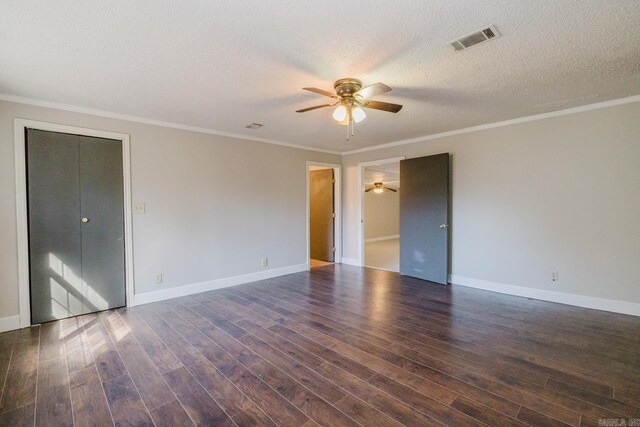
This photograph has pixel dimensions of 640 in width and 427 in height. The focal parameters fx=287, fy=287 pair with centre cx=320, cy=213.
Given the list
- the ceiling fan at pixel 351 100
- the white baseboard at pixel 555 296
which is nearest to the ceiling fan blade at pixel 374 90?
the ceiling fan at pixel 351 100

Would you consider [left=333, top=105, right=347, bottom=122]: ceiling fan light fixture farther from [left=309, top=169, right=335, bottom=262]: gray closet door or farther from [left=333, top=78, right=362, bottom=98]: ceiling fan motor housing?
[left=309, top=169, right=335, bottom=262]: gray closet door

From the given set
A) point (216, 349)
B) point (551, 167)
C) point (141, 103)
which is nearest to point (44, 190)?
point (141, 103)

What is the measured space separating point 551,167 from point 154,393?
4.94 meters

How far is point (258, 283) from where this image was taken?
479 centimetres

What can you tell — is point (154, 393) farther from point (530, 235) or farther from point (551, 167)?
point (551, 167)

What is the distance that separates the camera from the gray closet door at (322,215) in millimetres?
6555

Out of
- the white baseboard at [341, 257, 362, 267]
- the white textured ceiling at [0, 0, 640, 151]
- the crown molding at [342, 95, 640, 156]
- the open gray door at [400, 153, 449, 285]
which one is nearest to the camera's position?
the white textured ceiling at [0, 0, 640, 151]

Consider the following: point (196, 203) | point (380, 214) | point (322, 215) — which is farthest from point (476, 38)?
point (380, 214)

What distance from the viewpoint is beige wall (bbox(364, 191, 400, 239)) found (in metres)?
10.2

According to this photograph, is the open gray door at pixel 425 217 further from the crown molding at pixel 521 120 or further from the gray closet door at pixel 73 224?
the gray closet door at pixel 73 224

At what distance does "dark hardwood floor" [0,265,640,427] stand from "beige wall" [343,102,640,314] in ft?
1.63

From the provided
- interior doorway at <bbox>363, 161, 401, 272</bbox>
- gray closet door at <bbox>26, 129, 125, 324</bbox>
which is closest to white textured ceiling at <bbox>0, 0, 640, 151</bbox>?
gray closet door at <bbox>26, 129, 125, 324</bbox>

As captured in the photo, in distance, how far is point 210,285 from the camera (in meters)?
4.44

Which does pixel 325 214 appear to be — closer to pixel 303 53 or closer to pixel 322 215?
pixel 322 215
